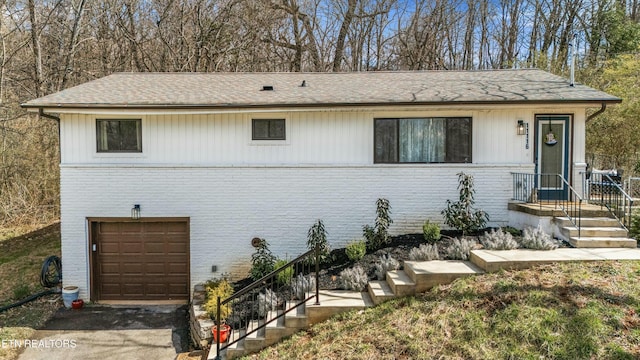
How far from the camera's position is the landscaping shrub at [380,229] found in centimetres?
857

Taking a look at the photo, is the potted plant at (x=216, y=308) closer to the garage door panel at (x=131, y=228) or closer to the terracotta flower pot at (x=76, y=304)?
the garage door panel at (x=131, y=228)

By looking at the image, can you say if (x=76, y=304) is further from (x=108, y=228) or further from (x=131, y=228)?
(x=131, y=228)

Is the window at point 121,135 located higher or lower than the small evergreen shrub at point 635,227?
higher

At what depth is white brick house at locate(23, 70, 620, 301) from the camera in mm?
9086

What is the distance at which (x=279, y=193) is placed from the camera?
920 cm

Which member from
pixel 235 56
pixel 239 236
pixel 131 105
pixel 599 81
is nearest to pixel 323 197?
pixel 239 236

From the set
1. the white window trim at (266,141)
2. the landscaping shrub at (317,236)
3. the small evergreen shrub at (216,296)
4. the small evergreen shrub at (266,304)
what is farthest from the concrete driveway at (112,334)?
the white window trim at (266,141)

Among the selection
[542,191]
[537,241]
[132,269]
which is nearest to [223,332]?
[132,269]

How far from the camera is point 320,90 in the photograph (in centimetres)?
991

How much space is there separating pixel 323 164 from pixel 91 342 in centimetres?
590

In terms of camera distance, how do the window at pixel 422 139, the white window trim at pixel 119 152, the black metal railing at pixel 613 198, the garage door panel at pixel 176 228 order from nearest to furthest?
the black metal railing at pixel 613 198 < the white window trim at pixel 119 152 < the window at pixel 422 139 < the garage door panel at pixel 176 228

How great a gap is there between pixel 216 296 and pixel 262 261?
4.41 feet

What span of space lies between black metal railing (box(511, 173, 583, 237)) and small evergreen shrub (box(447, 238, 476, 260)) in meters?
2.54

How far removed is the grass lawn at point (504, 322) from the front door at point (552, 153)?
3.37 metres
